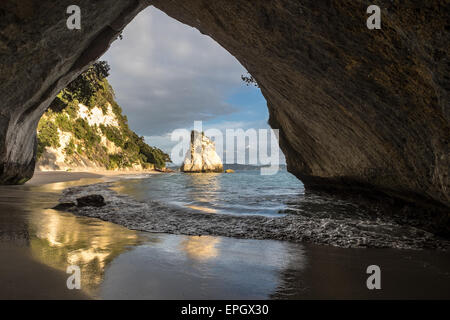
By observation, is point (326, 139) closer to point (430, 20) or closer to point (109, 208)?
point (430, 20)

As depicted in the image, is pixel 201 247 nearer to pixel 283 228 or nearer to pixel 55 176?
pixel 283 228

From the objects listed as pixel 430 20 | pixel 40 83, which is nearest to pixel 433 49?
pixel 430 20

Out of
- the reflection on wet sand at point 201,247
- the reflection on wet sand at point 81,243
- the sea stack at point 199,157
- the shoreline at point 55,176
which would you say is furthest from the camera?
the sea stack at point 199,157

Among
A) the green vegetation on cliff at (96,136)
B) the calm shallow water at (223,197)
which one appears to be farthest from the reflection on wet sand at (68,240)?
the green vegetation on cliff at (96,136)

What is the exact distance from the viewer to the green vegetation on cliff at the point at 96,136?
3981cm

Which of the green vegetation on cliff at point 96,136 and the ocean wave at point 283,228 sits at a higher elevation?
the green vegetation on cliff at point 96,136

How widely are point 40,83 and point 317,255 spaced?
29.2 ft

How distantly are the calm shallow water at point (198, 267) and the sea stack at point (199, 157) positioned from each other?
83.2m

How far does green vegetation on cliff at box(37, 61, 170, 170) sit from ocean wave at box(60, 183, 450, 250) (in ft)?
88.6

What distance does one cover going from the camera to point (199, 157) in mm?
88125

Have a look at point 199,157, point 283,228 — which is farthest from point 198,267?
point 199,157

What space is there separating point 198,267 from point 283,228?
2832 millimetres

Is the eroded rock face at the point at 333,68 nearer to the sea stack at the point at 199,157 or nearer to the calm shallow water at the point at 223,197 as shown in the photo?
A: the calm shallow water at the point at 223,197

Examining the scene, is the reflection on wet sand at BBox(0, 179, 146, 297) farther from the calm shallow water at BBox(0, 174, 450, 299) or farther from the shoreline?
the shoreline
